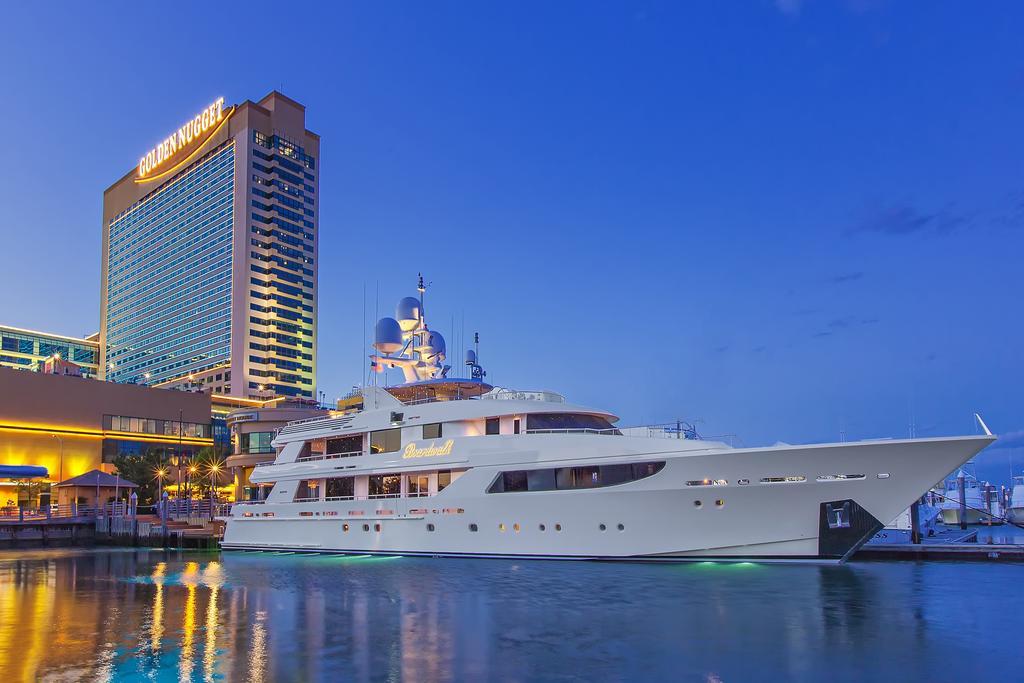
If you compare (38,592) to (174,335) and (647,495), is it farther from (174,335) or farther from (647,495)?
(174,335)

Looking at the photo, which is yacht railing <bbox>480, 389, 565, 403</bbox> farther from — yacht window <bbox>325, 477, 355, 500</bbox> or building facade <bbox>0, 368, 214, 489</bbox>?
building facade <bbox>0, 368, 214, 489</bbox>

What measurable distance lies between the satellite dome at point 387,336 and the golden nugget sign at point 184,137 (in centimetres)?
11597

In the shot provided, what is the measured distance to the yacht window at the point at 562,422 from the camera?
80.4ft

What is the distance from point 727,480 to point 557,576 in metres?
5.16

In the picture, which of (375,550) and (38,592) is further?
(375,550)

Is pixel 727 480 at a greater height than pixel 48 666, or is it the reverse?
pixel 727 480

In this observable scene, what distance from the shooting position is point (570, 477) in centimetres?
2250

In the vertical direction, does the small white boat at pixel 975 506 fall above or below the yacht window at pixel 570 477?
below

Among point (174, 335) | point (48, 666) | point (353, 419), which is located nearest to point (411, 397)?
point (353, 419)

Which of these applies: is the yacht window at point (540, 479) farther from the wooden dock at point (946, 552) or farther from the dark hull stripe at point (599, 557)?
the wooden dock at point (946, 552)

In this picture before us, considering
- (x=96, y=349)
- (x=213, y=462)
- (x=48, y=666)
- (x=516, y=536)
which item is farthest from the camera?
(x=96, y=349)

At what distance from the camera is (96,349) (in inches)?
6275

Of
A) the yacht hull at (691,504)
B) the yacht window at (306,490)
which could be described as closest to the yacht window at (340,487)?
→ the yacht window at (306,490)

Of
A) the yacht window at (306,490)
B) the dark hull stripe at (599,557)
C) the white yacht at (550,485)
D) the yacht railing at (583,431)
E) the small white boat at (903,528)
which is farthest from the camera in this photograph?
the yacht window at (306,490)
